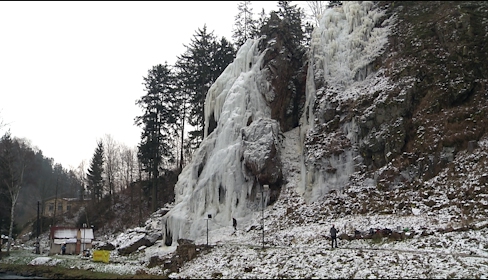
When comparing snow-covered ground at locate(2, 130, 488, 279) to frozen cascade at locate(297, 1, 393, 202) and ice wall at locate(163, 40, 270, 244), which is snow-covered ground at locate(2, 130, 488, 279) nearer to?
ice wall at locate(163, 40, 270, 244)

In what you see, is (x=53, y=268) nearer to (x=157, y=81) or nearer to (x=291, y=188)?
(x=291, y=188)

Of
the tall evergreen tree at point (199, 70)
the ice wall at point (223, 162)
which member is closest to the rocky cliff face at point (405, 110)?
the ice wall at point (223, 162)

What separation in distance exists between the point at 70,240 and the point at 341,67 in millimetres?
28067

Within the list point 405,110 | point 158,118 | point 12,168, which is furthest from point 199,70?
point 405,110

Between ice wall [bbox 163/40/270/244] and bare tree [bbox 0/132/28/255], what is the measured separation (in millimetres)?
15660

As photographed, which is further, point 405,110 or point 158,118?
point 158,118

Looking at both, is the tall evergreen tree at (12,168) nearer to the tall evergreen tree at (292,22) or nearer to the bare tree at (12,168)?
the bare tree at (12,168)

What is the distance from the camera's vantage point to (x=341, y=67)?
32562 mm

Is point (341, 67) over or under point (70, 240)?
over

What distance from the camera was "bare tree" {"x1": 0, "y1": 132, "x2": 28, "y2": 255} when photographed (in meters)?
37.2

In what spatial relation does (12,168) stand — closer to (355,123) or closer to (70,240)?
(70,240)

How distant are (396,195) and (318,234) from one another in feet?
16.6

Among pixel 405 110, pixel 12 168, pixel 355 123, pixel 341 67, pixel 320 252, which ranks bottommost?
pixel 320 252

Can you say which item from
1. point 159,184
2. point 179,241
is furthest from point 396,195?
point 159,184
